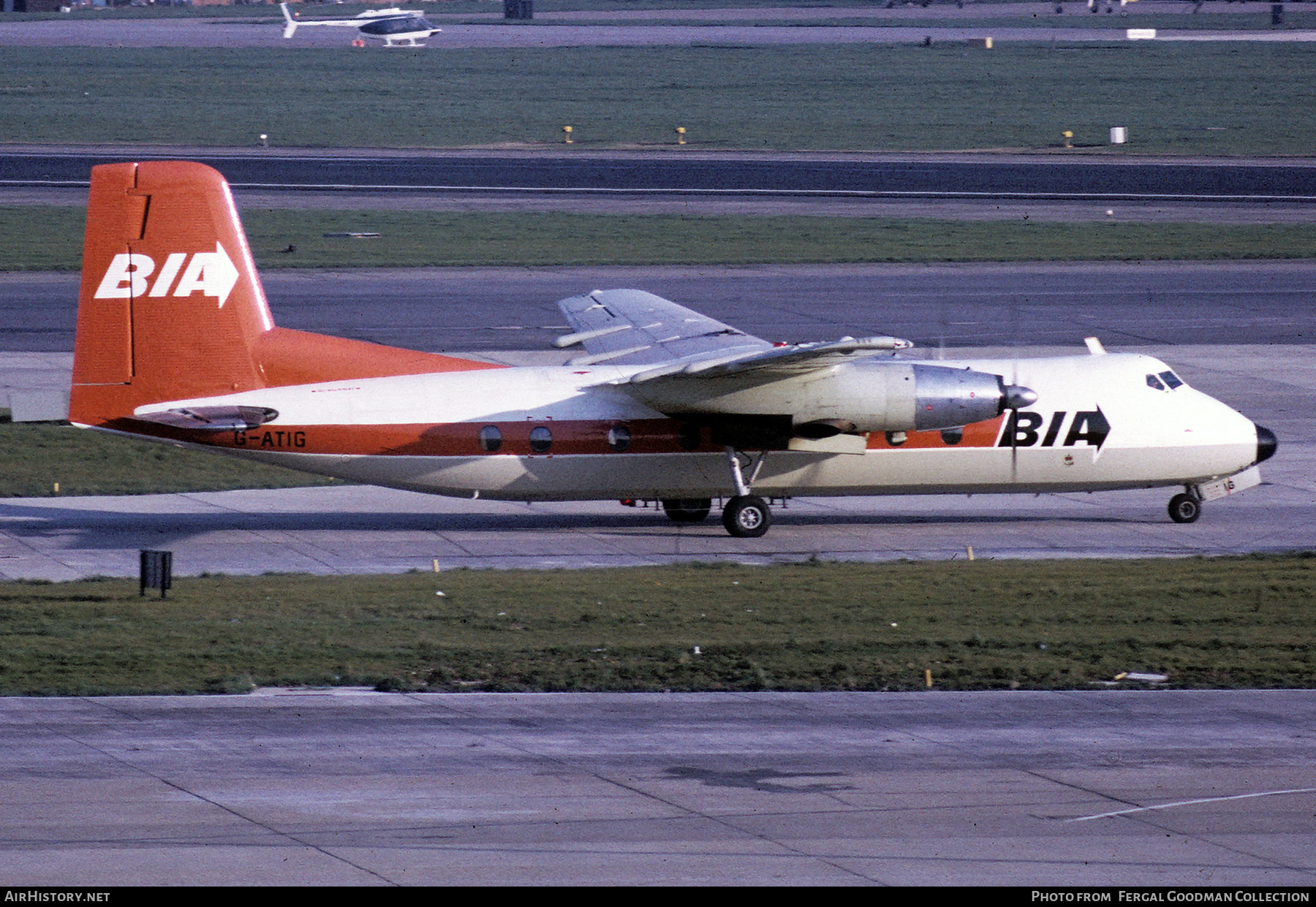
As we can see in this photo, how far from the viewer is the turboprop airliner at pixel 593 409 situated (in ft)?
86.7

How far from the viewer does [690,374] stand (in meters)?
26.4

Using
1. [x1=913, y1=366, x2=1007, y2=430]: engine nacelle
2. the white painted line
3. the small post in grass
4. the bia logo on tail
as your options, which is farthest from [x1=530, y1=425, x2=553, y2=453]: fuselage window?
the white painted line

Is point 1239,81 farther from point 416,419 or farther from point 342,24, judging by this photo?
point 416,419

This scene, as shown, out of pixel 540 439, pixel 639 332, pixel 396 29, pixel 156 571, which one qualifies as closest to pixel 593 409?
pixel 540 439

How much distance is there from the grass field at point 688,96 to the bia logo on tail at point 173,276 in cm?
6499

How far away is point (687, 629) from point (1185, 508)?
11985mm

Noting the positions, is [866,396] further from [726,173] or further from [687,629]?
[726,173]

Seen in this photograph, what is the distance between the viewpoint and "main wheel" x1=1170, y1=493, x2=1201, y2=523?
97.2 feet

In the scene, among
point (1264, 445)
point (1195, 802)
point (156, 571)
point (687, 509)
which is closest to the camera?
point (1195, 802)

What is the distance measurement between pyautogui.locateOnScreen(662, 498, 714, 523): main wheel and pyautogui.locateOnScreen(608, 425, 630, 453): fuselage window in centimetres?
209

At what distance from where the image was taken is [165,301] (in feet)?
87.4

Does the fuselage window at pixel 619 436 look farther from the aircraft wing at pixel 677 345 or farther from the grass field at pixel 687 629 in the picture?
the grass field at pixel 687 629

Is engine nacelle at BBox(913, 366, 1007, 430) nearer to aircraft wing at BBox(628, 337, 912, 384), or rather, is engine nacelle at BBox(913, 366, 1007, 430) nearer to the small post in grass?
aircraft wing at BBox(628, 337, 912, 384)
